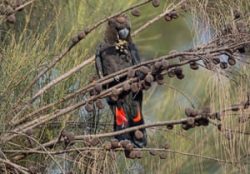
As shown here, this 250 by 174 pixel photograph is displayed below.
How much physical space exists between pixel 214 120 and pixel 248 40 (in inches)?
7.9

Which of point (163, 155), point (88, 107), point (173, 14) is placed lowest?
point (163, 155)

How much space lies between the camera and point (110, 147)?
1.72 metres

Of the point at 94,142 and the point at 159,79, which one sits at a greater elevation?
the point at 159,79

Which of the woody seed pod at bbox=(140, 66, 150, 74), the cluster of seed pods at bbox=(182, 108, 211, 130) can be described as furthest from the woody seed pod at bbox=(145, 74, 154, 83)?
the cluster of seed pods at bbox=(182, 108, 211, 130)

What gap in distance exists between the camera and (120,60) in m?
2.25

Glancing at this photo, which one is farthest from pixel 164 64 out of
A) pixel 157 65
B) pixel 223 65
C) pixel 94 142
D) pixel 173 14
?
pixel 173 14

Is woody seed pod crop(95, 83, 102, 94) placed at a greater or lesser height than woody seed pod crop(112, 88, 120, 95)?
greater

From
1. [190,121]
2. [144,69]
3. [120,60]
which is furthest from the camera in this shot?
[120,60]

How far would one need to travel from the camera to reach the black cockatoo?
6.88ft

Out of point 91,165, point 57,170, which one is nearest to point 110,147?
point 91,165

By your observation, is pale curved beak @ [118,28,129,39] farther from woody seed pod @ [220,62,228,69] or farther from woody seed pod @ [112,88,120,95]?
woody seed pod @ [220,62,228,69]

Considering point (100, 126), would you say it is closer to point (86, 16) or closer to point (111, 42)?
point (111, 42)

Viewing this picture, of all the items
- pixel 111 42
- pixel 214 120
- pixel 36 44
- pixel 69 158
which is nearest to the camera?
pixel 214 120

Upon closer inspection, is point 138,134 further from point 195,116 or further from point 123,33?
point 123,33
